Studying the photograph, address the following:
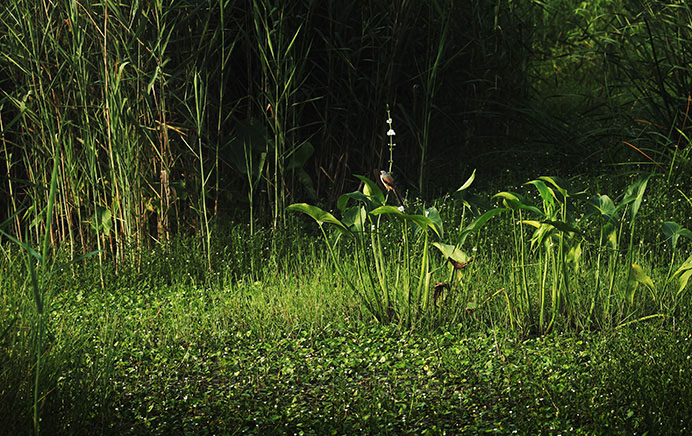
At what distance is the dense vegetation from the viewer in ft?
7.93

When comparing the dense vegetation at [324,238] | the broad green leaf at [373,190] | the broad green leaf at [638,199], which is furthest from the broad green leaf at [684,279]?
the broad green leaf at [373,190]

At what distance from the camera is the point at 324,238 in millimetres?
3875

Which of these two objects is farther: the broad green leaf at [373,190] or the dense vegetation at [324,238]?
the broad green leaf at [373,190]

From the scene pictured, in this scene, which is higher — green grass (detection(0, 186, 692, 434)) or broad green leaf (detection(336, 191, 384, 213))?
broad green leaf (detection(336, 191, 384, 213))

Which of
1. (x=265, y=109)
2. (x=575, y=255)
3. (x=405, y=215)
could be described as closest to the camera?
(x=405, y=215)

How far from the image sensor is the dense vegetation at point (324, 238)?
242 cm

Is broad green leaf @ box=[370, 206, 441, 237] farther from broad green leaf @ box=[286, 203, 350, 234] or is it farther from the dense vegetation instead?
broad green leaf @ box=[286, 203, 350, 234]

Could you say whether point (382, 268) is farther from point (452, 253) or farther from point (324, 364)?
point (324, 364)

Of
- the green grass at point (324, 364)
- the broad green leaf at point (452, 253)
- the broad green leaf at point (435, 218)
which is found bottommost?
the green grass at point (324, 364)

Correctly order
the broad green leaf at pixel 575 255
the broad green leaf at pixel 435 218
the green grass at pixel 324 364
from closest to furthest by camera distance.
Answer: the green grass at pixel 324 364 → the broad green leaf at pixel 435 218 → the broad green leaf at pixel 575 255

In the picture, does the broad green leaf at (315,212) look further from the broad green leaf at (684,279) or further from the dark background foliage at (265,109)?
the broad green leaf at (684,279)

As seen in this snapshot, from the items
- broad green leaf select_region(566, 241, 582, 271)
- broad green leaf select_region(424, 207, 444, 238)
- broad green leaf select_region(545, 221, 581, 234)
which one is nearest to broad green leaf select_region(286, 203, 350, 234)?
broad green leaf select_region(424, 207, 444, 238)

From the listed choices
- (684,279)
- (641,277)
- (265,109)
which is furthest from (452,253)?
(265,109)

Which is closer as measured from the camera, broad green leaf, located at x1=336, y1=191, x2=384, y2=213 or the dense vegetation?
the dense vegetation
